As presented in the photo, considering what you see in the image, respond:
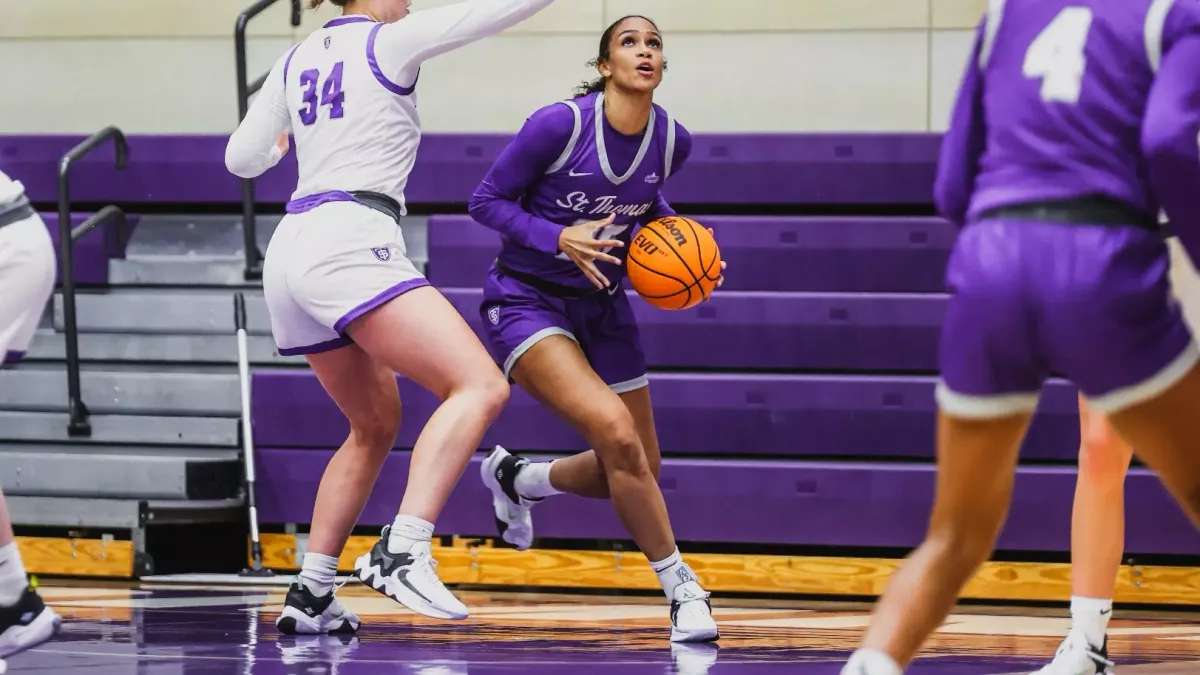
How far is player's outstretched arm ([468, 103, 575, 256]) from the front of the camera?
4.17 meters

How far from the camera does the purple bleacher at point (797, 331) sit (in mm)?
6113

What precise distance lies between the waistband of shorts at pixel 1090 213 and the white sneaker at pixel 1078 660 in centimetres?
144

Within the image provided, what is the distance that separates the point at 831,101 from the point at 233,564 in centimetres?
360

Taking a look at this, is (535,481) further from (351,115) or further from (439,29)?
(439,29)

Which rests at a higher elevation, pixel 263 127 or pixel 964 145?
pixel 964 145

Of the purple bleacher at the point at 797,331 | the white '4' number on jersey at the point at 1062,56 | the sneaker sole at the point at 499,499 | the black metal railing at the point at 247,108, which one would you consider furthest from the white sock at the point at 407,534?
the black metal railing at the point at 247,108

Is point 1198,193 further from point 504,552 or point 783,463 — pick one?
point 504,552

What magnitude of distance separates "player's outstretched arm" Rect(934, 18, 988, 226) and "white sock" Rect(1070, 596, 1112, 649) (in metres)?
1.31

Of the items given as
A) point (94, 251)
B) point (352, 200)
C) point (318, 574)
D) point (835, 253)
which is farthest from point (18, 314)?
point (94, 251)

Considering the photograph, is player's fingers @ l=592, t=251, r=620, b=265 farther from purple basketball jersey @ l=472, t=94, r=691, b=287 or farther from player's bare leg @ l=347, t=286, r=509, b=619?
player's bare leg @ l=347, t=286, r=509, b=619

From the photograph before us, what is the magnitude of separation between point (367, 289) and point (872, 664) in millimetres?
1823

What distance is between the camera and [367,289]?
12.1 ft

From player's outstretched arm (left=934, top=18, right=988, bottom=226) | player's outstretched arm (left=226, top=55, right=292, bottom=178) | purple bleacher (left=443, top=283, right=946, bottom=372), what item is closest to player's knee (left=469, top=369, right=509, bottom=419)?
player's outstretched arm (left=226, top=55, right=292, bottom=178)

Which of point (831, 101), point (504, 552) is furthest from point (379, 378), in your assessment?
point (831, 101)
